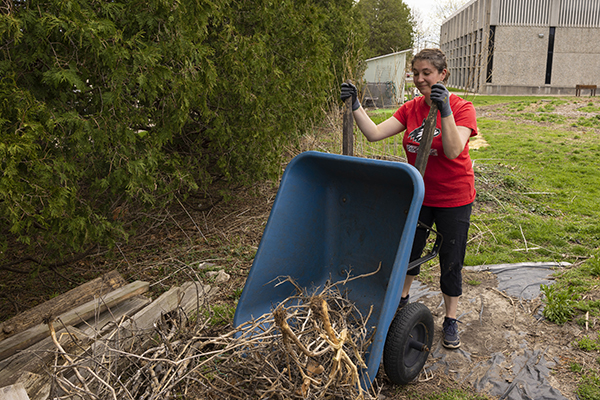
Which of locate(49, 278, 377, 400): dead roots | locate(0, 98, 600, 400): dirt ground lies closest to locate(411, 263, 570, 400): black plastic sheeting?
locate(0, 98, 600, 400): dirt ground

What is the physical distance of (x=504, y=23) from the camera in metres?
28.6

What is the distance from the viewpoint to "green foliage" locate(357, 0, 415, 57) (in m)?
32.0

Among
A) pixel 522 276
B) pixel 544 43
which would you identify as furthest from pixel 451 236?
pixel 544 43

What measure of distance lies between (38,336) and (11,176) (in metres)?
1.00

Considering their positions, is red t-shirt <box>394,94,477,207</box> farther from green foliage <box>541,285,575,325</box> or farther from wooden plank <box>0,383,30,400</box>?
wooden plank <box>0,383,30,400</box>

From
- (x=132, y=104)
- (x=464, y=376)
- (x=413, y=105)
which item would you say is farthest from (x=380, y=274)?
(x=132, y=104)

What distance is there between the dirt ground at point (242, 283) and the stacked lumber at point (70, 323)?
0.32m

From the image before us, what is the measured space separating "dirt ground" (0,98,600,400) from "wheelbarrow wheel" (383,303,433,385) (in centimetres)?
14

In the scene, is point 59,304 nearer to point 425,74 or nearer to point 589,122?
point 425,74

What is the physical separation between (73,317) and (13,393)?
3.69 ft

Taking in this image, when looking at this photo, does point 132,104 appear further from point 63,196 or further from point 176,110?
point 63,196

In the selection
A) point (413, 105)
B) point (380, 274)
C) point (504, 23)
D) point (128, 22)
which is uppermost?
point (504, 23)

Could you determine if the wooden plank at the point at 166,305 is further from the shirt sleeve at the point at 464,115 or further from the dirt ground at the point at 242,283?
the shirt sleeve at the point at 464,115

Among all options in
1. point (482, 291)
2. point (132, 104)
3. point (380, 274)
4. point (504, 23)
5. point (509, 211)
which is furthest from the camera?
point (504, 23)
